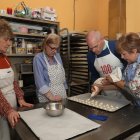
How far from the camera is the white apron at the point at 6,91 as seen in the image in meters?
1.28

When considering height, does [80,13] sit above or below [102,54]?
above

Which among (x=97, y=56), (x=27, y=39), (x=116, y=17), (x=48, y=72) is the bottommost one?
(x=48, y=72)

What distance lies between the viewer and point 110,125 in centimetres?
100

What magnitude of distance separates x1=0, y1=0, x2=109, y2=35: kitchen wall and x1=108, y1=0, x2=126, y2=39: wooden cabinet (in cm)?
21

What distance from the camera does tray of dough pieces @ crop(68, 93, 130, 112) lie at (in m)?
1.26

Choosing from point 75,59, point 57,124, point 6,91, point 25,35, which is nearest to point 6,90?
point 6,91

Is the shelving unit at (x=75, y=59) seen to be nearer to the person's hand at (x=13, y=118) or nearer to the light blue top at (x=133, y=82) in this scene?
the light blue top at (x=133, y=82)

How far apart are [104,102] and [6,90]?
28.5 inches

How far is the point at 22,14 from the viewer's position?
7.49 ft

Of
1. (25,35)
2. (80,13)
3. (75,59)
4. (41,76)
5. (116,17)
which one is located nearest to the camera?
(41,76)

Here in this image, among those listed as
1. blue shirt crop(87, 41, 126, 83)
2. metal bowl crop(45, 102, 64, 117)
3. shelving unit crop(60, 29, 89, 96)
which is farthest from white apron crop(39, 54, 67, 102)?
shelving unit crop(60, 29, 89, 96)

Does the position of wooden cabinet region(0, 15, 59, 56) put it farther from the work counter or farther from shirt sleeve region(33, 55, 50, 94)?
the work counter

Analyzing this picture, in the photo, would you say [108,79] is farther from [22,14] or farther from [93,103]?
[22,14]

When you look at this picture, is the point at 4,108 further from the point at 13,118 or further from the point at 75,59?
the point at 75,59
